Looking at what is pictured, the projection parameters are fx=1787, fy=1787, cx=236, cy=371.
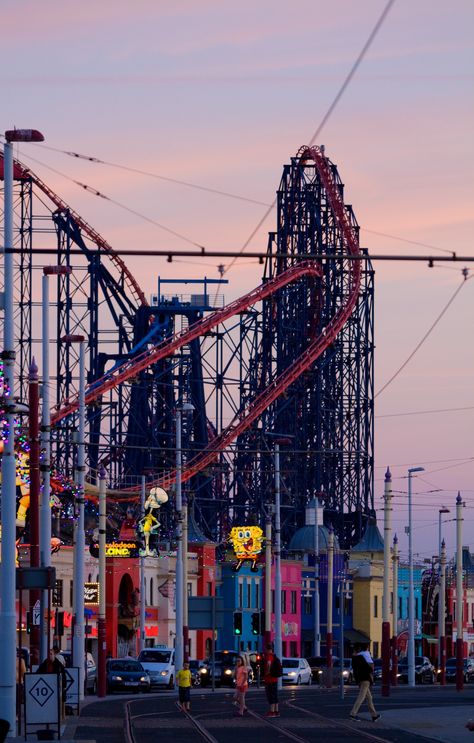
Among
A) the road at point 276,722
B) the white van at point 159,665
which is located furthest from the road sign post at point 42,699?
the white van at point 159,665

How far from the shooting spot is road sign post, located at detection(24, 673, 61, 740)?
2752 cm

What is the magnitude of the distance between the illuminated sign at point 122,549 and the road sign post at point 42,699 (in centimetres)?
4943

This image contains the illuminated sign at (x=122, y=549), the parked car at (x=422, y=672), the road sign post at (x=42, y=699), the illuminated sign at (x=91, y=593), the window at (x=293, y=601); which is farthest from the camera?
the window at (x=293, y=601)

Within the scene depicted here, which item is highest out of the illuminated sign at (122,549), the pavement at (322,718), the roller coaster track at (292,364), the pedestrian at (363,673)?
the roller coaster track at (292,364)

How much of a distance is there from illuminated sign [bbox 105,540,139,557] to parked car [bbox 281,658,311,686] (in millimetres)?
8065

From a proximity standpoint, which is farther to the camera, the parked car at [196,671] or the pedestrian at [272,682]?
the parked car at [196,671]

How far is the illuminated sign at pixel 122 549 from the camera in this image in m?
77.3

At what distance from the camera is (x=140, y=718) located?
39.1 meters

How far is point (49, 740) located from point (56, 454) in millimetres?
57494

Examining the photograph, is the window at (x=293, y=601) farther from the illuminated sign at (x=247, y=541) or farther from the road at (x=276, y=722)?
the road at (x=276, y=722)

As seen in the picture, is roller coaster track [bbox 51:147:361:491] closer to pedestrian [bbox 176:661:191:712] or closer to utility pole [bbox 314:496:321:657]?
utility pole [bbox 314:496:321:657]

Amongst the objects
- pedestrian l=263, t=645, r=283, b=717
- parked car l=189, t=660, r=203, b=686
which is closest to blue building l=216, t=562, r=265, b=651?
parked car l=189, t=660, r=203, b=686

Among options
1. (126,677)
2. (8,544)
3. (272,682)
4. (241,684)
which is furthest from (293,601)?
(8,544)

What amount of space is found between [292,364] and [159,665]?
23.6 metres
